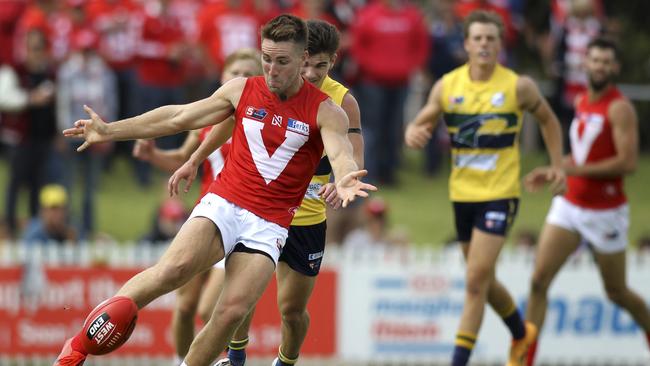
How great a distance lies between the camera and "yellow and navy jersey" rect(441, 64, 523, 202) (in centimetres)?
1040

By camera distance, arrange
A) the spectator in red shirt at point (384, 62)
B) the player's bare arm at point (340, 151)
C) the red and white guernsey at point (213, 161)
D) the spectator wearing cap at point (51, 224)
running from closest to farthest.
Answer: the player's bare arm at point (340, 151) < the red and white guernsey at point (213, 161) < the spectator wearing cap at point (51, 224) < the spectator in red shirt at point (384, 62)

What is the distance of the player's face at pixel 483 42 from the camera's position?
1040 centimetres

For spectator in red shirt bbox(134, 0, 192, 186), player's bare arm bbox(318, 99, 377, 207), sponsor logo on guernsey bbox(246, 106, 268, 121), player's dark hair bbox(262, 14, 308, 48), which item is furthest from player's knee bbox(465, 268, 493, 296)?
spectator in red shirt bbox(134, 0, 192, 186)

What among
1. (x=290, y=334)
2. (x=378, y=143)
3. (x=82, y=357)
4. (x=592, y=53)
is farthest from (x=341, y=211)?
(x=82, y=357)

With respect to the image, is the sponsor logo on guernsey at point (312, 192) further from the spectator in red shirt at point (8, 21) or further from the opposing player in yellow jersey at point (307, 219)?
the spectator in red shirt at point (8, 21)

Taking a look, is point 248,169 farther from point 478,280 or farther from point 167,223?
point 167,223

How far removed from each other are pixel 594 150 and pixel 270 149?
163 inches

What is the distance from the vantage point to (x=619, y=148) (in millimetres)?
11203

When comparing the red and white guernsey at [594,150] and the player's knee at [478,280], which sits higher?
the red and white guernsey at [594,150]

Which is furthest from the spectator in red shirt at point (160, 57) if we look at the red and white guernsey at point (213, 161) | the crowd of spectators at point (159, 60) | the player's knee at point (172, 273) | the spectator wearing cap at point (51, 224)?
the player's knee at point (172, 273)

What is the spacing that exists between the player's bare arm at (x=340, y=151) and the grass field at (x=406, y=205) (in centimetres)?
899

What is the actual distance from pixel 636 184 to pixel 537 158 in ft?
5.07

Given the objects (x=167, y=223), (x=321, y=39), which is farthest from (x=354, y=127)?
(x=167, y=223)

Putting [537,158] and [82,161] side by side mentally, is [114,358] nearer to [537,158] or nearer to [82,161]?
[82,161]
